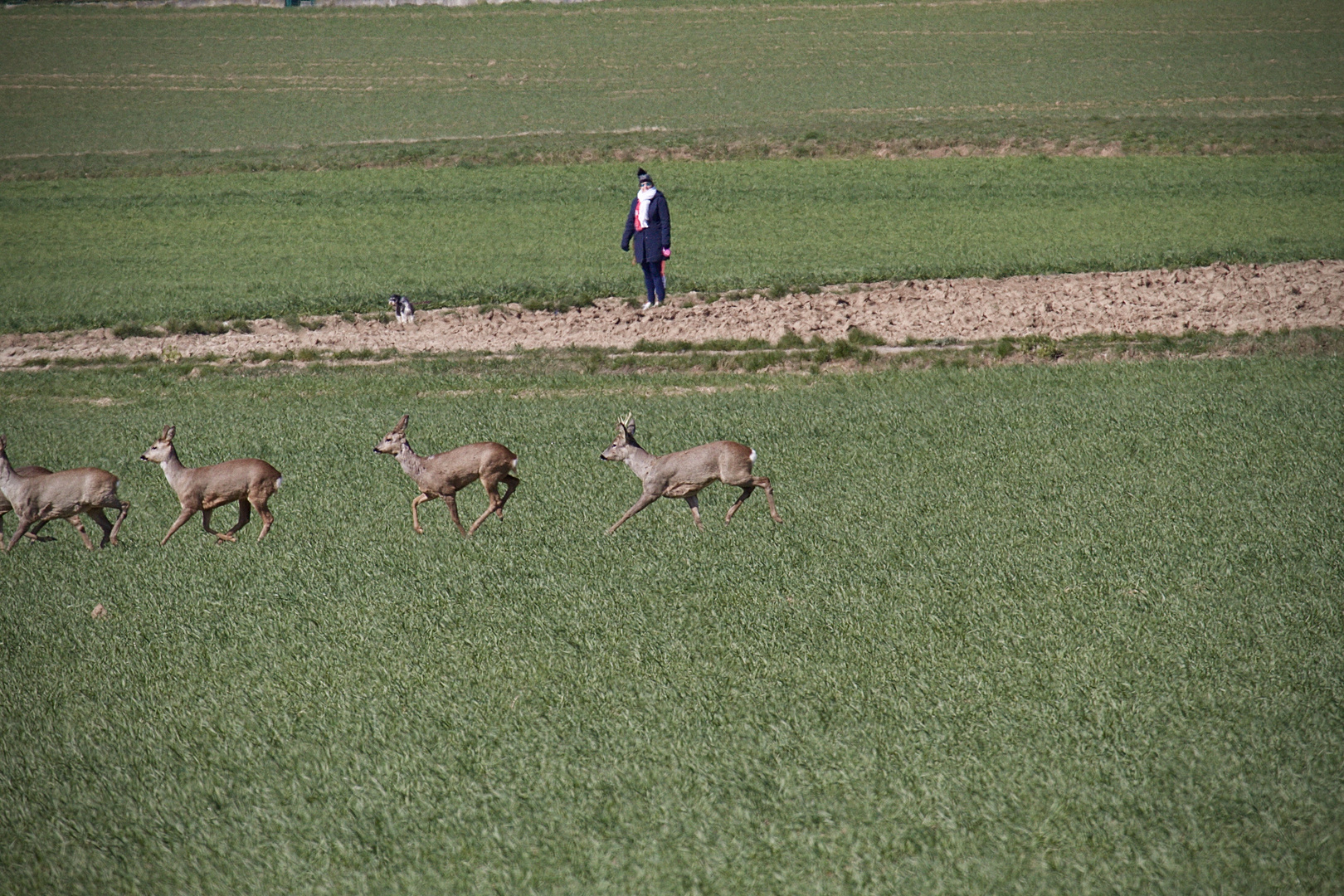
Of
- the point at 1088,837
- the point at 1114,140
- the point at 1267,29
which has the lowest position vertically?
the point at 1088,837

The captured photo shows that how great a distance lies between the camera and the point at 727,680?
27.6ft

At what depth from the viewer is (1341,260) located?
74.4 ft

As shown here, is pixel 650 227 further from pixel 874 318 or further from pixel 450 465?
pixel 450 465

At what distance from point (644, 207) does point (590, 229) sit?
27.9ft

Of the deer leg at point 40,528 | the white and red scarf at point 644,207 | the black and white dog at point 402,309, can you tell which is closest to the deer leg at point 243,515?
the deer leg at point 40,528

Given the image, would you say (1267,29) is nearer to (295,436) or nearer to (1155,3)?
(1155,3)

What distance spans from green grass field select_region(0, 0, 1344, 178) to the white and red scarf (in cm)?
1588

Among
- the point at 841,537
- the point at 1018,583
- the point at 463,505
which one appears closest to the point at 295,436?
the point at 463,505

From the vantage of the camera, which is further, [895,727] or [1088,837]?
[895,727]

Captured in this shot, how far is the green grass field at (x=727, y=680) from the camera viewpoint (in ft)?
21.8

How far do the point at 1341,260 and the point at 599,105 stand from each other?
32.6 metres

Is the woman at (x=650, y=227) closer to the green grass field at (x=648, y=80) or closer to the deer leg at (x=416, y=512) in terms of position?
the deer leg at (x=416, y=512)

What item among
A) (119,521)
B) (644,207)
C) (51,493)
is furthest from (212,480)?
(644,207)

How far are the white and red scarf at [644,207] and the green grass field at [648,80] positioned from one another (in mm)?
15885
